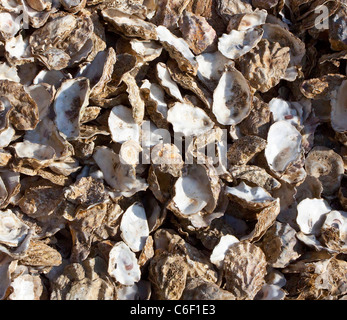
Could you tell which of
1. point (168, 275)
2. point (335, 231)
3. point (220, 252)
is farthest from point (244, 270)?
point (335, 231)

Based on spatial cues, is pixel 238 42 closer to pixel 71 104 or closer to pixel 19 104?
pixel 71 104

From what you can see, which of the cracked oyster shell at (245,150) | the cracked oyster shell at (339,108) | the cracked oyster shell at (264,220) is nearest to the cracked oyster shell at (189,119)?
Result: the cracked oyster shell at (245,150)

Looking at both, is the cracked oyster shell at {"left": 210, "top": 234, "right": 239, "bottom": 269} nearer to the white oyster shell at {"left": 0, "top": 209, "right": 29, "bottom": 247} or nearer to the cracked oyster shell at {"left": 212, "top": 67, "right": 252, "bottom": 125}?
the cracked oyster shell at {"left": 212, "top": 67, "right": 252, "bottom": 125}

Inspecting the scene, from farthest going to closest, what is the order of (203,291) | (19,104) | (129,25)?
(129,25)
(19,104)
(203,291)

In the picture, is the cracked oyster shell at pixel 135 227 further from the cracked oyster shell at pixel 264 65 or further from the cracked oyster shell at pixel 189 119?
the cracked oyster shell at pixel 264 65

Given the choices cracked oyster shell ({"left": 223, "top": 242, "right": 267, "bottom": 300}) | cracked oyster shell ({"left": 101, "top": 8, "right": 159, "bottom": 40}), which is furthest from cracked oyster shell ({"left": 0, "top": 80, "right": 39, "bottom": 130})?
cracked oyster shell ({"left": 223, "top": 242, "right": 267, "bottom": 300})

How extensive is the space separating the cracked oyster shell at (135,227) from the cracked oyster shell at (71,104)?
30cm

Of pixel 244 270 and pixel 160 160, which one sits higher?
pixel 160 160

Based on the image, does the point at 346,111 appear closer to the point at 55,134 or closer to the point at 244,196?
the point at 244,196

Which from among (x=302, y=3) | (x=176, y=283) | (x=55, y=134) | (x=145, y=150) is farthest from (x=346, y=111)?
(x=55, y=134)

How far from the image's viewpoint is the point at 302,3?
1.71 metres

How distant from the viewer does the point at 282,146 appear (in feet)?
5.11

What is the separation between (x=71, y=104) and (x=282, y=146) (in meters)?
0.74

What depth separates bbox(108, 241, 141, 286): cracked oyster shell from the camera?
52.1 inches
